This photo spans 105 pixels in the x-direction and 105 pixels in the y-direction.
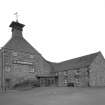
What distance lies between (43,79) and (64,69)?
7.19 metres

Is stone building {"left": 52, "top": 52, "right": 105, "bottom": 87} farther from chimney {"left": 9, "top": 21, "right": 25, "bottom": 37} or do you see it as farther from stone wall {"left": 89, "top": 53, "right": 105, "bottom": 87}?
chimney {"left": 9, "top": 21, "right": 25, "bottom": 37}

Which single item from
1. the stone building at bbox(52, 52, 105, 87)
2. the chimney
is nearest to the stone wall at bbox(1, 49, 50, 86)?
the chimney

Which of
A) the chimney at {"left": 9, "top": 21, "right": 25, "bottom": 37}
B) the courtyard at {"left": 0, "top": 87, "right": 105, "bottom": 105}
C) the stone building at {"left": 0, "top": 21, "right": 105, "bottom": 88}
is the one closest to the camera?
the courtyard at {"left": 0, "top": 87, "right": 105, "bottom": 105}

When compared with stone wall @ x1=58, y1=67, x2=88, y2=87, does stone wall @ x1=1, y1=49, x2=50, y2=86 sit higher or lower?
higher

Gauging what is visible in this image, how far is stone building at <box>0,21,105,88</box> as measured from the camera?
107 ft

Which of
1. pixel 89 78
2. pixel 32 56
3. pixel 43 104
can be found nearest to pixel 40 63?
pixel 32 56

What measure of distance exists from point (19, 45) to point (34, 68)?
24.6ft

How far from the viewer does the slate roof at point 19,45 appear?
1369 inches

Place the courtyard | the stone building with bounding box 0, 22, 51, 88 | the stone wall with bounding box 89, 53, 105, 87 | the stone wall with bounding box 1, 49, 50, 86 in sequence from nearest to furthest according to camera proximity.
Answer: the courtyard < the stone building with bounding box 0, 22, 51, 88 < the stone wall with bounding box 1, 49, 50, 86 < the stone wall with bounding box 89, 53, 105, 87

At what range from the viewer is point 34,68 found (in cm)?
3712

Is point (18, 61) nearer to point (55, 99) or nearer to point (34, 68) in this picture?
point (34, 68)

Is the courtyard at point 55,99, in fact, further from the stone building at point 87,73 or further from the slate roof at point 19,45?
the slate roof at point 19,45

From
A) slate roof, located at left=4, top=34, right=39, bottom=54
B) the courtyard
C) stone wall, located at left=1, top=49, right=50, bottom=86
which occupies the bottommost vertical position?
the courtyard

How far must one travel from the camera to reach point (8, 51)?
3356cm
